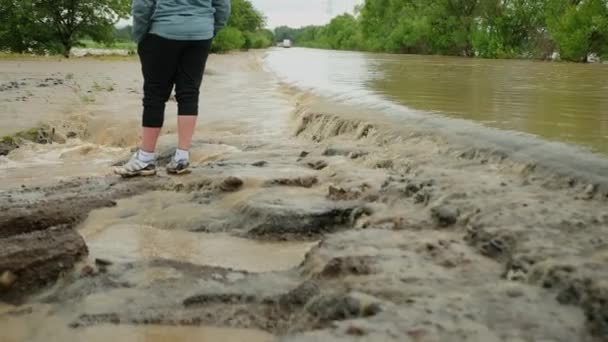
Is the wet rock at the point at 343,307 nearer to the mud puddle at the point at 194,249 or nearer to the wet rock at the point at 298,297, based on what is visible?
the wet rock at the point at 298,297

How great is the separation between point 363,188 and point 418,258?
1287 mm

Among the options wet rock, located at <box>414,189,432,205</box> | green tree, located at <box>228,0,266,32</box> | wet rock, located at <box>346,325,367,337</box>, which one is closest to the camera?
wet rock, located at <box>346,325,367,337</box>

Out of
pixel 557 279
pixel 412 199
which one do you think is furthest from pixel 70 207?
pixel 557 279

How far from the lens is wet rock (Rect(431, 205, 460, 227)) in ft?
10.2

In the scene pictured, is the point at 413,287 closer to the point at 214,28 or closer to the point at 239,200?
the point at 239,200

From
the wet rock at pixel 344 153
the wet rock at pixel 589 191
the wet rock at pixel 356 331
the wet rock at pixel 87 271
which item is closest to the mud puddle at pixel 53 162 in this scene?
the wet rock at pixel 344 153

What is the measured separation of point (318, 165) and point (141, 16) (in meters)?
1.67

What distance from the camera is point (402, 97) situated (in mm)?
8820

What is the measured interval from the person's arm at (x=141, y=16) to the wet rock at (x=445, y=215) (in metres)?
2.30

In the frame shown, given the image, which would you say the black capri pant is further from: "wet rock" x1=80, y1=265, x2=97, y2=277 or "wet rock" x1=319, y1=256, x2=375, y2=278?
"wet rock" x1=319, y1=256, x2=375, y2=278

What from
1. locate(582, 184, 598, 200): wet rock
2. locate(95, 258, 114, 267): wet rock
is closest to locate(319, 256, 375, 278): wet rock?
locate(95, 258, 114, 267): wet rock

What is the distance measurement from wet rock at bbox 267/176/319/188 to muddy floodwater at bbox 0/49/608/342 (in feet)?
0.06

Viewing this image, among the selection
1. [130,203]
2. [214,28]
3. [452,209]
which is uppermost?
[214,28]

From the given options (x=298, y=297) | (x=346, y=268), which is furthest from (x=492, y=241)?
(x=298, y=297)
